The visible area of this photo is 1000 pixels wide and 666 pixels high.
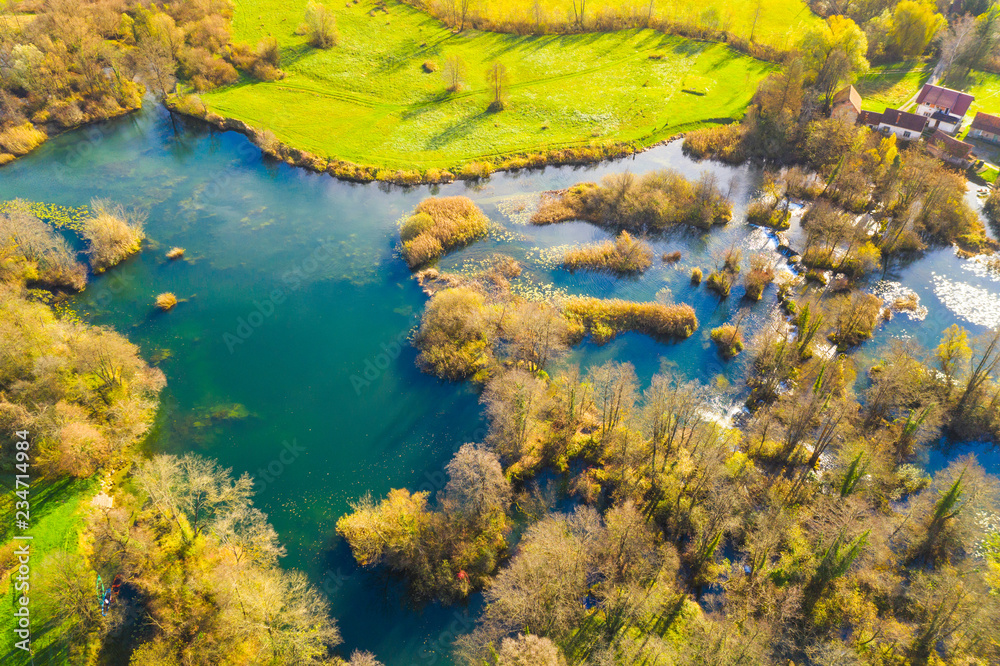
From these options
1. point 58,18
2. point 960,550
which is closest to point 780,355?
point 960,550

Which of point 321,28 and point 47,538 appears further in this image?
point 321,28

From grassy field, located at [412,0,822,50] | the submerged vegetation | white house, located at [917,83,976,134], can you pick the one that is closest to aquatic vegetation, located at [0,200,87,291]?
the submerged vegetation

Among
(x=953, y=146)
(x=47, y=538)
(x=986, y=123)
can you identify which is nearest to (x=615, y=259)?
(x=953, y=146)

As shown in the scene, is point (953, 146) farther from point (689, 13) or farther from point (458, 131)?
point (458, 131)

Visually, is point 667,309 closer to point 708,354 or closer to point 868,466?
point 708,354

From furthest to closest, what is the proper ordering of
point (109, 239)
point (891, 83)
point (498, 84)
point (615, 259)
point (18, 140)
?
1. point (891, 83)
2. point (498, 84)
3. point (18, 140)
4. point (615, 259)
5. point (109, 239)

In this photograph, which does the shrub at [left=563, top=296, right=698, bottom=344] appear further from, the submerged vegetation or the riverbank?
the submerged vegetation

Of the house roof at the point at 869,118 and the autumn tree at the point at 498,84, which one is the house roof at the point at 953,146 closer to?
the house roof at the point at 869,118
